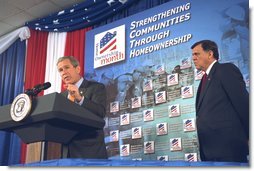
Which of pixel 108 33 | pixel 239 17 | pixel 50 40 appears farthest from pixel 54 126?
pixel 50 40

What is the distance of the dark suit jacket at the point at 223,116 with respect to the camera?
199cm

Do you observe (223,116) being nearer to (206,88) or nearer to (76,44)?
(206,88)

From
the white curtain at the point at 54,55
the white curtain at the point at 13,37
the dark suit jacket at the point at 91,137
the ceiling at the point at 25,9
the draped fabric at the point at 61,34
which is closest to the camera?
the dark suit jacket at the point at 91,137

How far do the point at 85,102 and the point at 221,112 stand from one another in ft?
2.65

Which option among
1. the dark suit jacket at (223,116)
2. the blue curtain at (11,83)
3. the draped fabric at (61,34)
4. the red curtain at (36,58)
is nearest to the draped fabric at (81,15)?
the draped fabric at (61,34)

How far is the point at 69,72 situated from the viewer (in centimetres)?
259

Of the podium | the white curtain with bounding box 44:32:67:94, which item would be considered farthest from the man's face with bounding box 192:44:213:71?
the white curtain with bounding box 44:32:67:94

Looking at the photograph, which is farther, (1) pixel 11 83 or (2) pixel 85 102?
(1) pixel 11 83

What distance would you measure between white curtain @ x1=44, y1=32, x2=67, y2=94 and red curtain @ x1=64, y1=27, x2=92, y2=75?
0.28ft

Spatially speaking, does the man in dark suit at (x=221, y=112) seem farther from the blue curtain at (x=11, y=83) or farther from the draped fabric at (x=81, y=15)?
the blue curtain at (x=11, y=83)

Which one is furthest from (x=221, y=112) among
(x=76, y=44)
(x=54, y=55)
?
(x=54, y=55)

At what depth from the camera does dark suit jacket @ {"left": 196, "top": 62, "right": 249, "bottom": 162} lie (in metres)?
1.99

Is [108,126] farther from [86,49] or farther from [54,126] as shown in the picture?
[54,126]

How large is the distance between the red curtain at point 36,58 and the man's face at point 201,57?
173 cm
